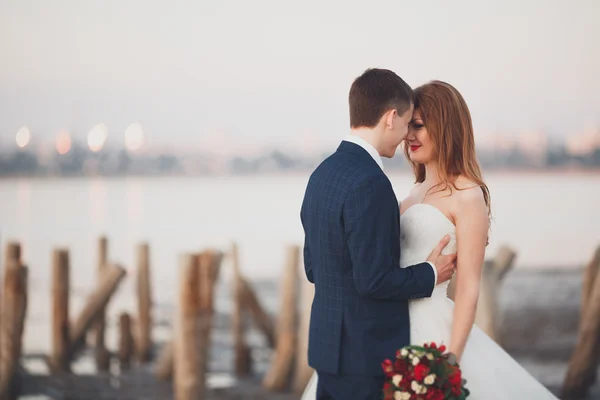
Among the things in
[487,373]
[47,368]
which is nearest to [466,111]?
[487,373]

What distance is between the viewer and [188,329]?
21.0 ft

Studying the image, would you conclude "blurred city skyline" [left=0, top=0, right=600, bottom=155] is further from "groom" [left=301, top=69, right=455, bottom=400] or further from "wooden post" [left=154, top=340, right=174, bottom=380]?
"groom" [left=301, top=69, right=455, bottom=400]

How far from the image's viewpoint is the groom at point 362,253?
2.42m

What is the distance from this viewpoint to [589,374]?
24.1ft

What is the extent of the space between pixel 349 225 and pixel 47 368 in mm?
8154

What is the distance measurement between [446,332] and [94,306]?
22.5ft

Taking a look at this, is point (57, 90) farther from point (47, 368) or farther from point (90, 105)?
point (47, 368)

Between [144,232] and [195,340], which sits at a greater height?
[195,340]

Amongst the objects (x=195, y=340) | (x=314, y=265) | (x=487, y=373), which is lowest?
(x=195, y=340)

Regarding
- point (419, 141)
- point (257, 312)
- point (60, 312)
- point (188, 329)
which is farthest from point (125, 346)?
point (419, 141)

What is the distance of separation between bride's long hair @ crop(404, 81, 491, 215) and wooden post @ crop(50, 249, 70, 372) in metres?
6.26

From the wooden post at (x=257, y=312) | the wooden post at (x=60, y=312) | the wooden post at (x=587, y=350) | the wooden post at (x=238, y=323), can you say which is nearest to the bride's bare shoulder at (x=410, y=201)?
the wooden post at (x=587, y=350)

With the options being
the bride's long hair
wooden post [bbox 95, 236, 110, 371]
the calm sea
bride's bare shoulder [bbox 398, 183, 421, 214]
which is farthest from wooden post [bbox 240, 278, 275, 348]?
the calm sea

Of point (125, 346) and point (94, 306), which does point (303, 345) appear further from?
point (125, 346)
